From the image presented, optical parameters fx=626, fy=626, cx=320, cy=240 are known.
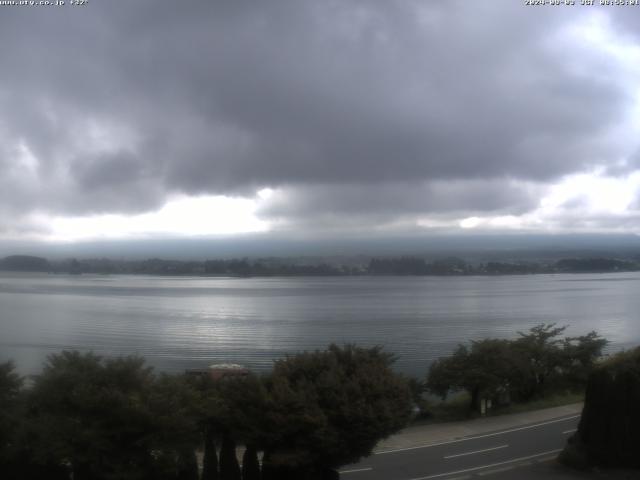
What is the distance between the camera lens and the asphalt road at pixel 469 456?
14.7 m

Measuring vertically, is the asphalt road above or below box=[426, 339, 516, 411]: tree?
below

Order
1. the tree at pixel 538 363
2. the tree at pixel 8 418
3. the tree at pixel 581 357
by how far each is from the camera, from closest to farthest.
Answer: the tree at pixel 8 418, the tree at pixel 538 363, the tree at pixel 581 357

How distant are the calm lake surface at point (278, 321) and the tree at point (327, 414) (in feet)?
70.4

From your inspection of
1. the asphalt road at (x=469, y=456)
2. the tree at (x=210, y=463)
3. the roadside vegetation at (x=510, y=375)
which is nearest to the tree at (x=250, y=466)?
the tree at (x=210, y=463)

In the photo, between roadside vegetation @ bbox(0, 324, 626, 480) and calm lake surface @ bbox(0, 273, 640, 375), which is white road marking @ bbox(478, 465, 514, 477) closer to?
roadside vegetation @ bbox(0, 324, 626, 480)

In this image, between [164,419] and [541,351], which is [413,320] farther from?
[164,419]

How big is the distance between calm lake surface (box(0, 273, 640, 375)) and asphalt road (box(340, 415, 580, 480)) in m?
15.4

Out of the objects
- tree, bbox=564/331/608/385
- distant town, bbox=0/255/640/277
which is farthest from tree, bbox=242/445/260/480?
distant town, bbox=0/255/640/277

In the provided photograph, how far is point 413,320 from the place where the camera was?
57594 millimetres

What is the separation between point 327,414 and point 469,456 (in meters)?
6.29

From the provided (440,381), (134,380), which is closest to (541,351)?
(440,381)

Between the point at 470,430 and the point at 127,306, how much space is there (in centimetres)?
5627

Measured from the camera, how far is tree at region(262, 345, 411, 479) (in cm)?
1152

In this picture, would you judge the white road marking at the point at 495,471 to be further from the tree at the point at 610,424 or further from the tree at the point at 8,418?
the tree at the point at 8,418
